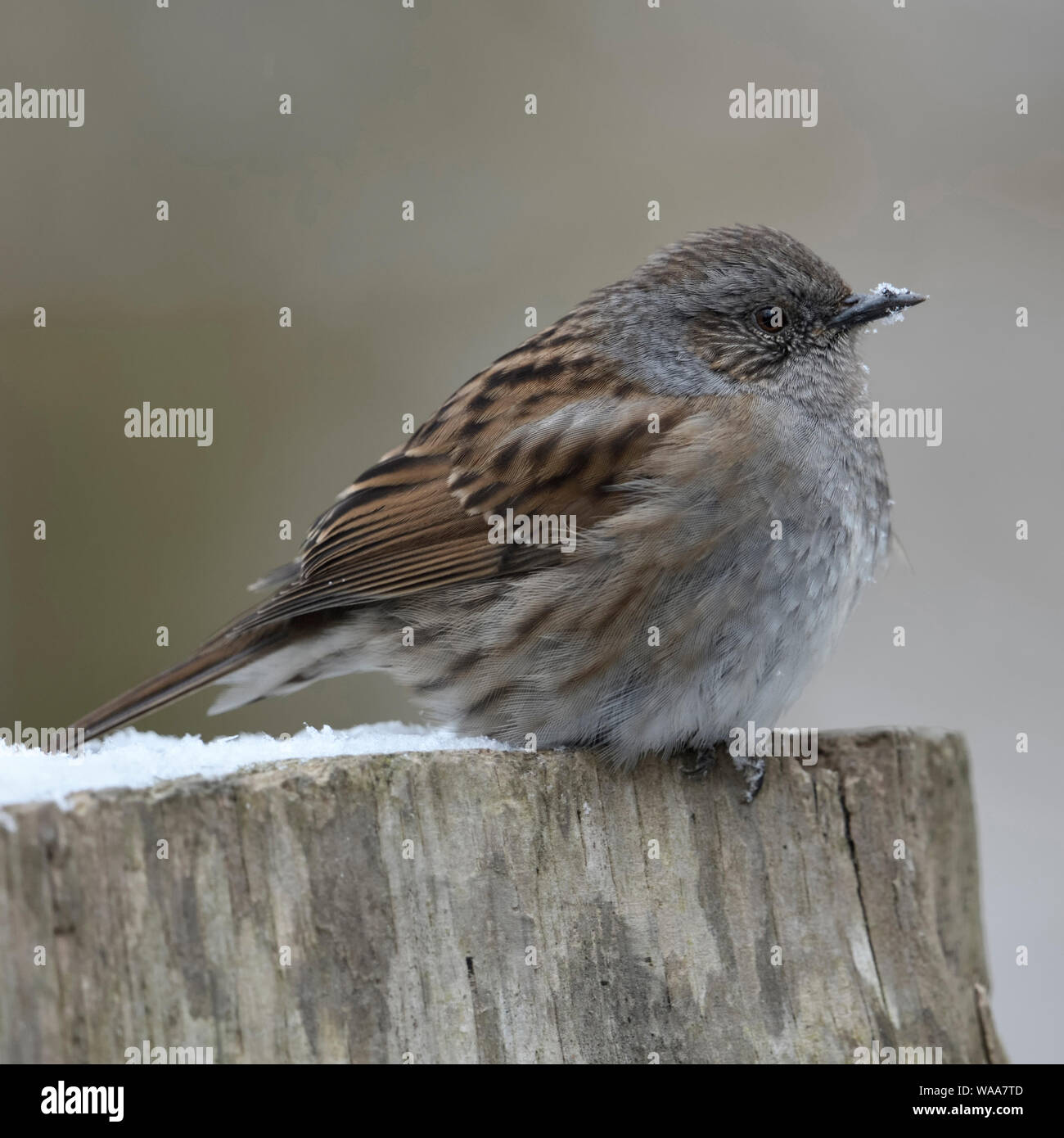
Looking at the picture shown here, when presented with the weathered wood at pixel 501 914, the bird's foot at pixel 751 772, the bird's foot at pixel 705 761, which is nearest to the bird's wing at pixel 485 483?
the bird's foot at pixel 705 761

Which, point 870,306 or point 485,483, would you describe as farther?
point 870,306

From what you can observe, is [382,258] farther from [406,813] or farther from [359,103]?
[406,813]

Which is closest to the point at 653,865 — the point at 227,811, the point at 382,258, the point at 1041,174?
the point at 227,811

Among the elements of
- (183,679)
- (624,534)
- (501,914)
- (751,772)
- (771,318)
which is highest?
(771,318)

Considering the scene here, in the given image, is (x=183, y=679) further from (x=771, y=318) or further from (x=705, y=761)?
(x=771, y=318)

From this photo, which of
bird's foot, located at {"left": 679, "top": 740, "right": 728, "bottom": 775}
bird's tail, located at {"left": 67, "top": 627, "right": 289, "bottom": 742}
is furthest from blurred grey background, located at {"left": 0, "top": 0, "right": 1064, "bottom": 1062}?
bird's foot, located at {"left": 679, "top": 740, "right": 728, "bottom": 775}

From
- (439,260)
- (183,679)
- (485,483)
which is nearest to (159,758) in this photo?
(183,679)

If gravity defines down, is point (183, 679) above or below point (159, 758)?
above

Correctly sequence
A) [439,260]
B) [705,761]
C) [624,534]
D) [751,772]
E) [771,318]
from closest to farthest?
1. [751,772]
2. [705,761]
3. [624,534]
4. [771,318]
5. [439,260]
